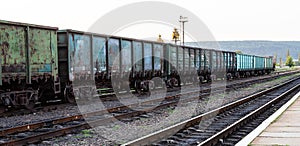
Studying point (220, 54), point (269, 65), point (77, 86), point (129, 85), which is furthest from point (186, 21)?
point (77, 86)

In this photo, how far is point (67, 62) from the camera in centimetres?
1528

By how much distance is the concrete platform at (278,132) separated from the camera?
23.9ft

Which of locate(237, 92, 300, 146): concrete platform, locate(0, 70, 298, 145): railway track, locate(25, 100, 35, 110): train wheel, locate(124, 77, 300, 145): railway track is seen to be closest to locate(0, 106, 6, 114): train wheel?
locate(25, 100, 35, 110): train wheel

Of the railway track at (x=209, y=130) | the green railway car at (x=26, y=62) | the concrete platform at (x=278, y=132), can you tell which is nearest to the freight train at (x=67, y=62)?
the green railway car at (x=26, y=62)

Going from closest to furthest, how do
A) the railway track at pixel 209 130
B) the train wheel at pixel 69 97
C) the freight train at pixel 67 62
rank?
the railway track at pixel 209 130
the freight train at pixel 67 62
the train wheel at pixel 69 97

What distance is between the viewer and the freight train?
41.7 ft

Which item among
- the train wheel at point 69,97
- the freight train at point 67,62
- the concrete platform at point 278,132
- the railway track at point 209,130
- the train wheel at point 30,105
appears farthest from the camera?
the train wheel at point 69,97

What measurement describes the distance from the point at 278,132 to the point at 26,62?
842 centimetres

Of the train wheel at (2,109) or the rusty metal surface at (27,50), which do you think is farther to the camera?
the train wheel at (2,109)

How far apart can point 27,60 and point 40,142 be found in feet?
18.5

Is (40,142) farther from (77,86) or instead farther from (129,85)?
(129,85)

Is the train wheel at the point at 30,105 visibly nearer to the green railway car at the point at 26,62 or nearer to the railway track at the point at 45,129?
the green railway car at the point at 26,62

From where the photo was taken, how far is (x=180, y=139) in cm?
842

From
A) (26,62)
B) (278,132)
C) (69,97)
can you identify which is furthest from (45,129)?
(69,97)
